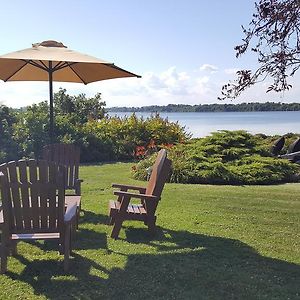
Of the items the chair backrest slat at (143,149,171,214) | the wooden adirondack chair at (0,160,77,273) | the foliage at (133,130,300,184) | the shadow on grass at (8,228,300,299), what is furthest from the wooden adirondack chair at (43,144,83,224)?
the foliage at (133,130,300,184)

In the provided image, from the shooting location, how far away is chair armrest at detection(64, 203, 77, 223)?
178 inches

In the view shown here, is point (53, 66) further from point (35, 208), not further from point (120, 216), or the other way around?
point (35, 208)

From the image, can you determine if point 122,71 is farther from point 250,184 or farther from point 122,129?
point 122,129

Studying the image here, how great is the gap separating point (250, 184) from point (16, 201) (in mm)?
6766

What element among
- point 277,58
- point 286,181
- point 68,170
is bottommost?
point 286,181

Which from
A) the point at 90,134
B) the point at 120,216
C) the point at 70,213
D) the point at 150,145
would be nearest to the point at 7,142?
the point at 90,134

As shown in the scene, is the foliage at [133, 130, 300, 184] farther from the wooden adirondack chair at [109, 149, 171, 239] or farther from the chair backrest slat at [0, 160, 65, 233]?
the chair backrest slat at [0, 160, 65, 233]

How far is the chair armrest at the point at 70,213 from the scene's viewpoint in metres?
4.53

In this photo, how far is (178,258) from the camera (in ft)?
16.3

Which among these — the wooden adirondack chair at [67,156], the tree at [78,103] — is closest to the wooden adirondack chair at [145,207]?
the wooden adirondack chair at [67,156]

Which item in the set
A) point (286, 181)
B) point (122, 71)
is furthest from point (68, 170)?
point (286, 181)

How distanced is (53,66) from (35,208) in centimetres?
431

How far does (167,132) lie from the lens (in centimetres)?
1655

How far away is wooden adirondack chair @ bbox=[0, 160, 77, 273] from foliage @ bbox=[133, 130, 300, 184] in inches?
240
